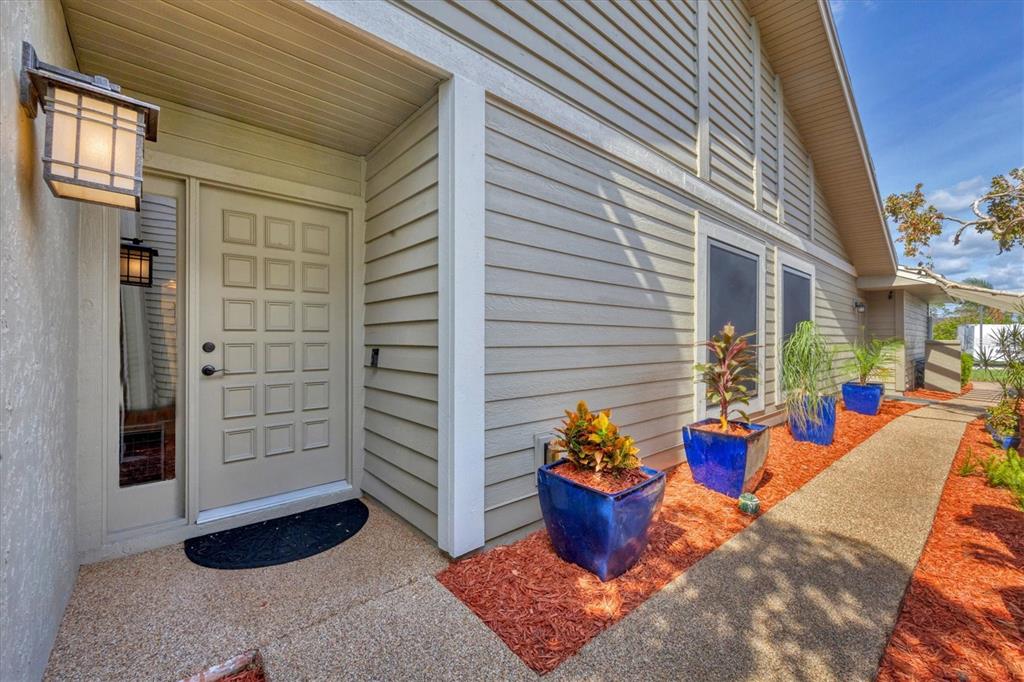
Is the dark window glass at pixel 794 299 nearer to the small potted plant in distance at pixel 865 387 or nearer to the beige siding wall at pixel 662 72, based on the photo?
the beige siding wall at pixel 662 72

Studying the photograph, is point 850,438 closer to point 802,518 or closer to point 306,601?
point 802,518

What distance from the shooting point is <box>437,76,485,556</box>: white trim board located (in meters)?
2.21

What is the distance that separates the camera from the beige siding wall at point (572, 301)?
245 cm

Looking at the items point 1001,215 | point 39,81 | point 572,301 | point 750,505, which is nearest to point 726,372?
point 750,505

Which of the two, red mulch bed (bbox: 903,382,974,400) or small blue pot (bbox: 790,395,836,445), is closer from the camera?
small blue pot (bbox: 790,395,836,445)

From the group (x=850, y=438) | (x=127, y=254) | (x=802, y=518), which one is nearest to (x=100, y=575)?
(x=127, y=254)

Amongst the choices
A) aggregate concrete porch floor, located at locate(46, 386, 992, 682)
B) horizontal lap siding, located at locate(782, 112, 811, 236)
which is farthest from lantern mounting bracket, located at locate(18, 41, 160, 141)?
horizontal lap siding, located at locate(782, 112, 811, 236)

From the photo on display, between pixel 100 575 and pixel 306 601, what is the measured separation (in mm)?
1165

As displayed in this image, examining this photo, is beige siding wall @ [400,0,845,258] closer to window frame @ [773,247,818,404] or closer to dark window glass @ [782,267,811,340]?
window frame @ [773,247,818,404]

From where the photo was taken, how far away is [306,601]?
190cm

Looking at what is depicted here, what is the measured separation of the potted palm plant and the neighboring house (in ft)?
5.89

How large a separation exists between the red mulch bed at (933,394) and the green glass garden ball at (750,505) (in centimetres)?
902

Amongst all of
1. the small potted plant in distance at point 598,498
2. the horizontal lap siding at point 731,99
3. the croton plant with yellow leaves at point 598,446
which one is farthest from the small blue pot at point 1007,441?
the croton plant with yellow leaves at point 598,446

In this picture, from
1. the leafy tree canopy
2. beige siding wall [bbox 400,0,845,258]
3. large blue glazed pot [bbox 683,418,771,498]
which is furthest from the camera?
the leafy tree canopy
